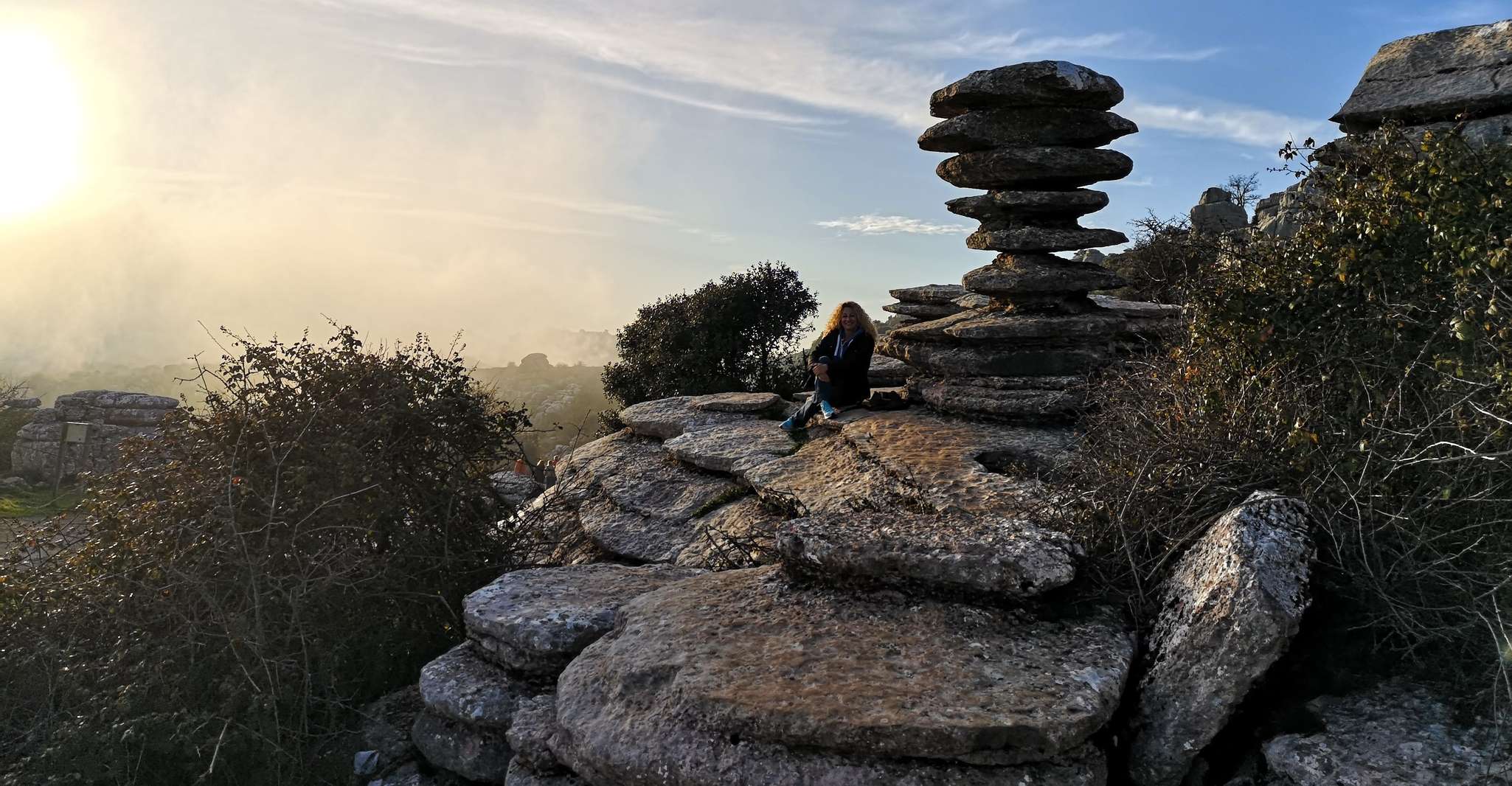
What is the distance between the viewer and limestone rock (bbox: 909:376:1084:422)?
30.2 ft

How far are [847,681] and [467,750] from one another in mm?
2336

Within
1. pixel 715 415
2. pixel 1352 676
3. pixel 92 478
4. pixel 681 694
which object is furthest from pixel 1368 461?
pixel 92 478

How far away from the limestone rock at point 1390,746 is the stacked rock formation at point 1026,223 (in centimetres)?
579

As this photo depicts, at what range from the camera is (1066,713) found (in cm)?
393

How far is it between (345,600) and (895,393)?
6650 millimetres

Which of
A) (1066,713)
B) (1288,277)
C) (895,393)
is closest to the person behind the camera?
(1066,713)

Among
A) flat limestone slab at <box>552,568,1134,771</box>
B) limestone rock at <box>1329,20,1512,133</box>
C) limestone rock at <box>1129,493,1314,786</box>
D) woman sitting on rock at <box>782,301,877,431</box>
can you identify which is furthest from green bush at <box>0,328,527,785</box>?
limestone rock at <box>1329,20,1512,133</box>

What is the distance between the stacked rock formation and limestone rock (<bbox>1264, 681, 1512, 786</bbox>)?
5.79m

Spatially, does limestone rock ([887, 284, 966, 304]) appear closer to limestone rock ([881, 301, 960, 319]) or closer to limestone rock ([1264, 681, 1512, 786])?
limestone rock ([881, 301, 960, 319])

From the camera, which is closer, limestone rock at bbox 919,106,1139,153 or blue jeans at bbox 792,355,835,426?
blue jeans at bbox 792,355,835,426

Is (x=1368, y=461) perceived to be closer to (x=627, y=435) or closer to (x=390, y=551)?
(x=390, y=551)

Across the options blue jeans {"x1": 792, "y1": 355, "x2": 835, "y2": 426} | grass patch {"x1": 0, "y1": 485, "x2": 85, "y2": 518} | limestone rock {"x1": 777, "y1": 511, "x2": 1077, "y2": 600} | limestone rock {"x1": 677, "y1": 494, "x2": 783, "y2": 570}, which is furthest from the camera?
grass patch {"x1": 0, "y1": 485, "x2": 85, "y2": 518}

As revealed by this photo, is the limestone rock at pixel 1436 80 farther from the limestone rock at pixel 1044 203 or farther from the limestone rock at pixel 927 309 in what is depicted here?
the limestone rock at pixel 927 309

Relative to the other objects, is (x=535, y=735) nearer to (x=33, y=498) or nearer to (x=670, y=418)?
(x=670, y=418)
